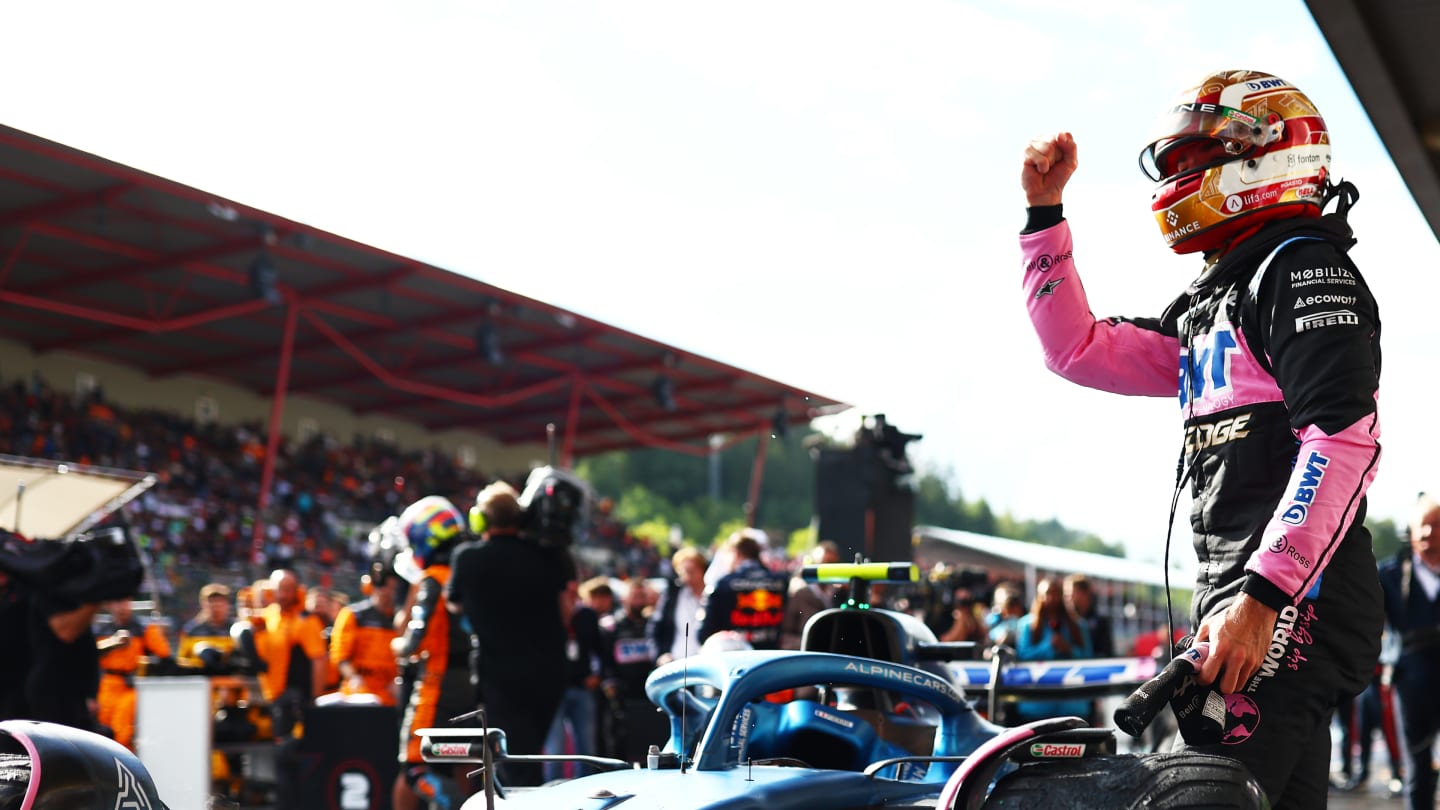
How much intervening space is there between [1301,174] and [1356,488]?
0.71 meters

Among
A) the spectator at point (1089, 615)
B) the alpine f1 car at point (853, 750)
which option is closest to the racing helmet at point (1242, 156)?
the alpine f1 car at point (853, 750)

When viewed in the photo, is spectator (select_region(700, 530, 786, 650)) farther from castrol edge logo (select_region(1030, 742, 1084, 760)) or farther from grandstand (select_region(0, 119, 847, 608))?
grandstand (select_region(0, 119, 847, 608))

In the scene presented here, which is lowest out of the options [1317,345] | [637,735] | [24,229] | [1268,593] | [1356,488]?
[637,735]

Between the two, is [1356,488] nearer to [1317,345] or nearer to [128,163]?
[1317,345]

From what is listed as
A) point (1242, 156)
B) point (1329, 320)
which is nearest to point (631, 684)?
point (1242, 156)

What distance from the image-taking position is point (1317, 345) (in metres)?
2.46

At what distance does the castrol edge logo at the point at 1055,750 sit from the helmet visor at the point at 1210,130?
1.17m

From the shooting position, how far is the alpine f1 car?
8.13 feet

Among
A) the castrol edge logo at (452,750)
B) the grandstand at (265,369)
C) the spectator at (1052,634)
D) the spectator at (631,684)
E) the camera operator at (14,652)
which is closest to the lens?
the castrol edge logo at (452,750)

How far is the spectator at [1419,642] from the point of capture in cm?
719

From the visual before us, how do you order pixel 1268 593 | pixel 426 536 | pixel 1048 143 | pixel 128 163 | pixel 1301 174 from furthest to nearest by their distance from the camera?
1. pixel 128 163
2. pixel 426 536
3. pixel 1048 143
4. pixel 1301 174
5. pixel 1268 593

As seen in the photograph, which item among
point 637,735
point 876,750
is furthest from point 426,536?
point 876,750

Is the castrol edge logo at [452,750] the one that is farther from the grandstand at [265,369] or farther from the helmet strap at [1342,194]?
the grandstand at [265,369]

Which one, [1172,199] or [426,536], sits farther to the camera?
[426,536]
